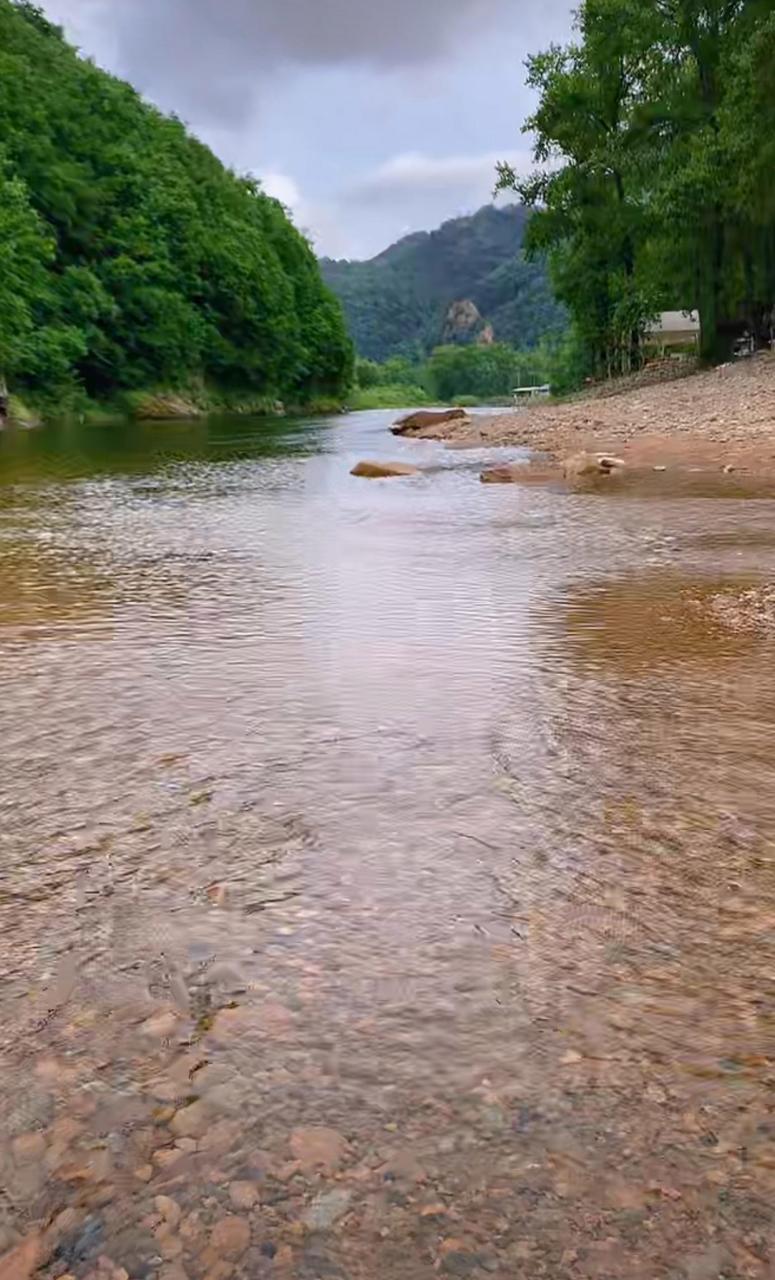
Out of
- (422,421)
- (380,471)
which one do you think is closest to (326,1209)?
(380,471)

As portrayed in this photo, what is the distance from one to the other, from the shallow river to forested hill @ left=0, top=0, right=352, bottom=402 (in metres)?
37.3

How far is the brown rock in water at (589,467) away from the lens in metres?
14.6

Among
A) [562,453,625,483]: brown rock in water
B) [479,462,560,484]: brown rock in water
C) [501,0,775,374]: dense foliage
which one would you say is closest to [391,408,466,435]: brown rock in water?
[501,0,775,374]: dense foliage

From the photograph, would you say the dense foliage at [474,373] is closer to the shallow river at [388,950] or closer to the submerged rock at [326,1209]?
the shallow river at [388,950]

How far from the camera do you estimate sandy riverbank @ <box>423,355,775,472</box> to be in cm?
1584

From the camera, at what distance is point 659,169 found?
34.5 metres

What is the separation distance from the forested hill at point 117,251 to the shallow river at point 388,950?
122ft

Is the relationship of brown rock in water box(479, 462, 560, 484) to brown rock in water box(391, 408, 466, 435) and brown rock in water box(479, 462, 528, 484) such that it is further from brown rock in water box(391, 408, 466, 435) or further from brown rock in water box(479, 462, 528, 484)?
brown rock in water box(391, 408, 466, 435)

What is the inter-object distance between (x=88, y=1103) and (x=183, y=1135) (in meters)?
0.23

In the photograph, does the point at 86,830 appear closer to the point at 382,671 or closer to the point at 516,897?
the point at 516,897

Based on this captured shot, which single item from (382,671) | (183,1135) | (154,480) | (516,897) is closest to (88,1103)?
(183,1135)

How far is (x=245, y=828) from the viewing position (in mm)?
3275

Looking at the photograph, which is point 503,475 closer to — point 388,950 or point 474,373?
point 388,950

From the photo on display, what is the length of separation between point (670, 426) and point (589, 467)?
19.0 feet
